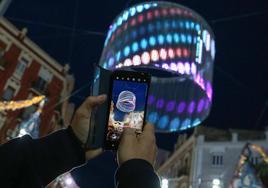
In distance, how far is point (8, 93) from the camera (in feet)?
146

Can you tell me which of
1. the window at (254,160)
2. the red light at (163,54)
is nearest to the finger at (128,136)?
the red light at (163,54)

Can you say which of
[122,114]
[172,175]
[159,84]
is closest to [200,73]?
[159,84]

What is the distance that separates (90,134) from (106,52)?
17.6m

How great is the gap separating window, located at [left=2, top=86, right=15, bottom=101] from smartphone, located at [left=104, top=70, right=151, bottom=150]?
42536 millimetres

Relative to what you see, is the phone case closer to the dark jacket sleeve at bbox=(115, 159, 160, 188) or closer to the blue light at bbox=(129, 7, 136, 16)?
the dark jacket sleeve at bbox=(115, 159, 160, 188)

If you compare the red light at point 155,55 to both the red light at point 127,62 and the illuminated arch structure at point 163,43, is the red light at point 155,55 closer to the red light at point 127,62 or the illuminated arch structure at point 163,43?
the illuminated arch structure at point 163,43

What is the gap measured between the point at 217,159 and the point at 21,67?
22198mm

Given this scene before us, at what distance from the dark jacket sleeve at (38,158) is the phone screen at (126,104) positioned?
0.29 meters

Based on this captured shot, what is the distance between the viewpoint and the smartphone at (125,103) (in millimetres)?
3025

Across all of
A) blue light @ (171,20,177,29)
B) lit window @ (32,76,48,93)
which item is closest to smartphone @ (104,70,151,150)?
blue light @ (171,20,177,29)

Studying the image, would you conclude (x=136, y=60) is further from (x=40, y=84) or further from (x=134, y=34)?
(x=40, y=84)

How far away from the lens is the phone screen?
10.00 ft

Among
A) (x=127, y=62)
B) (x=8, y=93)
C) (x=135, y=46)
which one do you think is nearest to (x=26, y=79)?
(x=8, y=93)

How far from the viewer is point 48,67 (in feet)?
159
